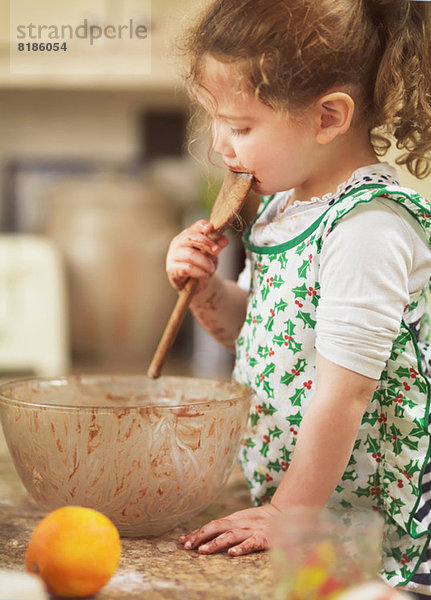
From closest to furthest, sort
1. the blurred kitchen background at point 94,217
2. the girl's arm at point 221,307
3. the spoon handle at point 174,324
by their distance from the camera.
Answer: the spoon handle at point 174,324, the girl's arm at point 221,307, the blurred kitchen background at point 94,217

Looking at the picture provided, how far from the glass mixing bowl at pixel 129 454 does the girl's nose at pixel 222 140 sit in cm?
20

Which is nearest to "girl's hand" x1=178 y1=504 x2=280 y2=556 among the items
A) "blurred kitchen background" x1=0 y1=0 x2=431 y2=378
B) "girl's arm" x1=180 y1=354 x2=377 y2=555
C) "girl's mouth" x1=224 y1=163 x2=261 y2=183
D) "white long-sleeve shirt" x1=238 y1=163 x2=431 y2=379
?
"girl's arm" x1=180 y1=354 x2=377 y2=555

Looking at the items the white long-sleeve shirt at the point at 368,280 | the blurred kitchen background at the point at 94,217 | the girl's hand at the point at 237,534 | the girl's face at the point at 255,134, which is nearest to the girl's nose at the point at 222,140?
the girl's face at the point at 255,134

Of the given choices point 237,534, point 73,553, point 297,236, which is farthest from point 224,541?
point 297,236

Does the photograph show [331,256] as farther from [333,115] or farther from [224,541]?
[224,541]

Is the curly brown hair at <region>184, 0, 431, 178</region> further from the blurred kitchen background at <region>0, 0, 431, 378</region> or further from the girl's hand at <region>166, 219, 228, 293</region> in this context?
the blurred kitchen background at <region>0, 0, 431, 378</region>

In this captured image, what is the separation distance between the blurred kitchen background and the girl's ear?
5.38ft

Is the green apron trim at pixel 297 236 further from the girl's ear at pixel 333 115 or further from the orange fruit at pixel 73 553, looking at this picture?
the orange fruit at pixel 73 553

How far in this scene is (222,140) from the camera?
0.64 m

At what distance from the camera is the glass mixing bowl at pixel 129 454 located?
55 centimetres

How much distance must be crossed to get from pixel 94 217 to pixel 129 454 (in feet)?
6.98

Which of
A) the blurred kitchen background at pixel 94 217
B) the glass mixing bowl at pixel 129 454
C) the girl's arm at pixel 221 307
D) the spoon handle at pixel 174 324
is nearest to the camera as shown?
the glass mixing bowl at pixel 129 454

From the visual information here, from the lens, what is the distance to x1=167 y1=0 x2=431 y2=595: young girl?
0.57 m

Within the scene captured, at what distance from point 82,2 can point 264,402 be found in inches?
61.0
